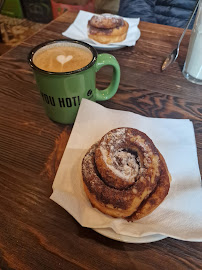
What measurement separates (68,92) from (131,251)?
398 millimetres

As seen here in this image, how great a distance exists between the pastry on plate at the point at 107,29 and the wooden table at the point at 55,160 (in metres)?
0.07

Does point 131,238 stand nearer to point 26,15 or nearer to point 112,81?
point 112,81

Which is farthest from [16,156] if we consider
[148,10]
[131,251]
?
[148,10]

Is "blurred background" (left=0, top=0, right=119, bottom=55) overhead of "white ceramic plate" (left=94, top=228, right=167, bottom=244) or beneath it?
beneath

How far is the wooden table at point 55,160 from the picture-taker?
0.43 meters

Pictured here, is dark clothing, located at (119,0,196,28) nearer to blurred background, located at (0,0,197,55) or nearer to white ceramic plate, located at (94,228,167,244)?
blurred background, located at (0,0,197,55)

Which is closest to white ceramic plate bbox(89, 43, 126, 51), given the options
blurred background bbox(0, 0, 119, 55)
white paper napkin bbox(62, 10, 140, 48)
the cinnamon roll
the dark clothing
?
white paper napkin bbox(62, 10, 140, 48)

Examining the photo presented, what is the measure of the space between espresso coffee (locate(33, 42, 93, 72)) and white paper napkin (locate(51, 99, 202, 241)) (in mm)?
104

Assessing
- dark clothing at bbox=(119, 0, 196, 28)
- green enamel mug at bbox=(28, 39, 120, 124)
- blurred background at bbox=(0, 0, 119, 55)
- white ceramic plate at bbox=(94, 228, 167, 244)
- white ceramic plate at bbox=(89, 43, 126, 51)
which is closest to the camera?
white ceramic plate at bbox=(94, 228, 167, 244)

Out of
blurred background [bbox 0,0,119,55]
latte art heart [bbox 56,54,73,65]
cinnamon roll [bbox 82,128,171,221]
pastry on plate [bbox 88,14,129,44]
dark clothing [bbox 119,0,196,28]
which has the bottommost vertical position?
blurred background [bbox 0,0,119,55]

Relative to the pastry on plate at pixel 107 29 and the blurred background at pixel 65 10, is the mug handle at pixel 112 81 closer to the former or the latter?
the pastry on plate at pixel 107 29

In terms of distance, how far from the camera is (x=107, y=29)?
990 mm

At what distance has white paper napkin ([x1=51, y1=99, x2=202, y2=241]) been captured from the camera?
0.43 metres

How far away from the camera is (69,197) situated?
0.48 meters
